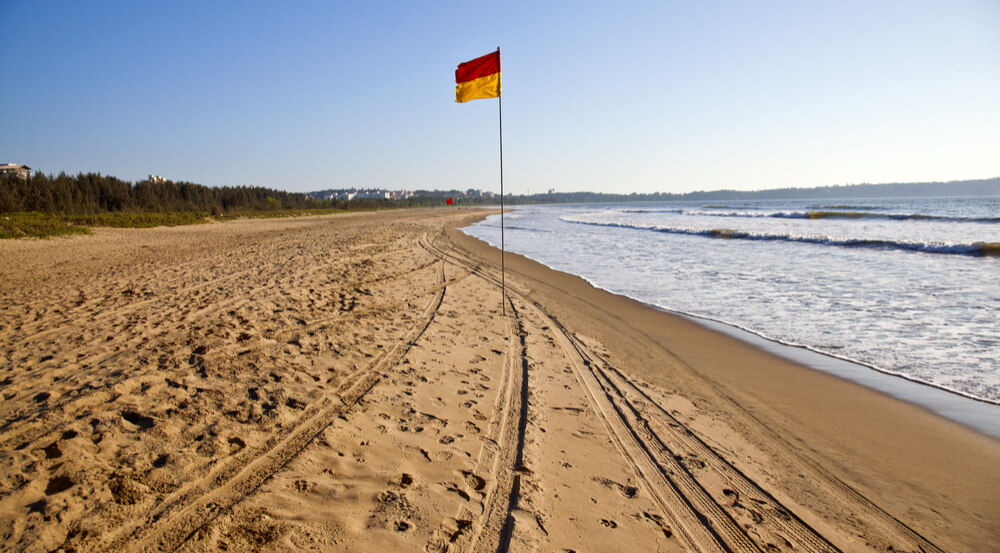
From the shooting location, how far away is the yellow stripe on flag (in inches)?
329

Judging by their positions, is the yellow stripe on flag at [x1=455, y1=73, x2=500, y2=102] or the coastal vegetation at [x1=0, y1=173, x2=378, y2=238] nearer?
the yellow stripe on flag at [x1=455, y1=73, x2=500, y2=102]

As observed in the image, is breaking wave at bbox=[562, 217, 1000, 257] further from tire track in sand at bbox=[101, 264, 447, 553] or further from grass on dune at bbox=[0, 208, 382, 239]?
grass on dune at bbox=[0, 208, 382, 239]

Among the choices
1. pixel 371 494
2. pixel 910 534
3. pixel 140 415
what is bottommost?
pixel 910 534

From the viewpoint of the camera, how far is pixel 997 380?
18.5 feet

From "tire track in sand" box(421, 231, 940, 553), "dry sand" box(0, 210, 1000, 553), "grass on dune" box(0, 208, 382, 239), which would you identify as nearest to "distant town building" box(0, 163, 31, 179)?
"grass on dune" box(0, 208, 382, 239)

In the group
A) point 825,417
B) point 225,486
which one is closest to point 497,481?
point 225,486

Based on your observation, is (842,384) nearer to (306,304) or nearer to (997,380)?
(997,380)

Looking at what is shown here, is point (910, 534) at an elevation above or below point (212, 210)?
below

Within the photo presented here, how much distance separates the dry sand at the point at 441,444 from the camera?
276 cm

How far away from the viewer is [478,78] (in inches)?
337

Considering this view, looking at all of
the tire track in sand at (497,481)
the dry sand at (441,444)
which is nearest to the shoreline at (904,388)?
the dry sand at (441,444)

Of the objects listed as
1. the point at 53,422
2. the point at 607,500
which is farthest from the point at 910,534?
the point at 53,422

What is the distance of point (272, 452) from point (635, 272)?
507 inches

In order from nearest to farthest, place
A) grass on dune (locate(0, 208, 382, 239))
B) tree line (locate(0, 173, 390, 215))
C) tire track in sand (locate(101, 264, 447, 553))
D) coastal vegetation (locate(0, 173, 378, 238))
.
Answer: tire track in sand (locate(101, 264, 447, 553)) → grass on dune (locate(0, 208, 382, 239)) → coastal vegetation (locate(0, 173, 378, 238)) → tree line (locate(0, 173, 390, 215))
